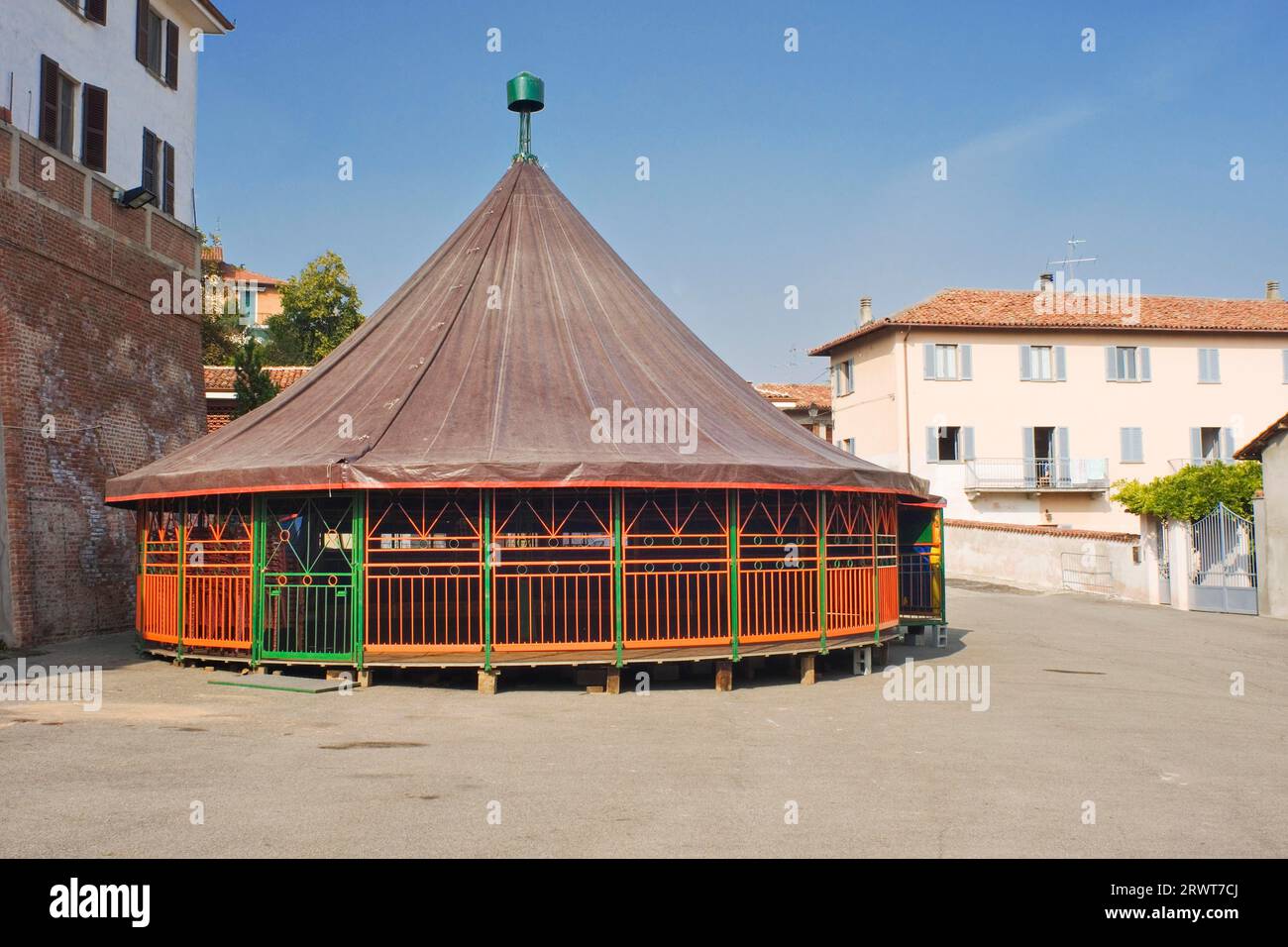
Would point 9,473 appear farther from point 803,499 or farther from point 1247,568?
point 1247,568

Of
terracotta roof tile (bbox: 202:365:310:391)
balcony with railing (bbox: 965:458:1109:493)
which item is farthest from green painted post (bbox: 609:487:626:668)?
balcony with railing (bbox: 965:458:1109:493)

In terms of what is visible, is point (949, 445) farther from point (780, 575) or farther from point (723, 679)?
point (723, 679)

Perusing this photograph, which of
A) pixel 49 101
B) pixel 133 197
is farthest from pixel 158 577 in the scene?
pixel 49 101

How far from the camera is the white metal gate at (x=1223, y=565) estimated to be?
69.6 feet

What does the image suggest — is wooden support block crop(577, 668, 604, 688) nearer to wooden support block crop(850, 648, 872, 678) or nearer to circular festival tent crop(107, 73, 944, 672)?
circular festival tent crop(107, 73, 944, 672)

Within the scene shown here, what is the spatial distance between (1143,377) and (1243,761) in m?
32.5

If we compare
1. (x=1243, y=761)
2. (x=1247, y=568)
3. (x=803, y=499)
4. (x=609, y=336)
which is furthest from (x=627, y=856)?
(x=1247, y=568)

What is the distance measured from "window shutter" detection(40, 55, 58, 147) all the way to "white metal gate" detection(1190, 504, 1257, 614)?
71.0 ft

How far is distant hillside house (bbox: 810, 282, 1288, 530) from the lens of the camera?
35.8 meters

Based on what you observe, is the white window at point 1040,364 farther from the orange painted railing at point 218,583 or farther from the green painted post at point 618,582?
the orange painted railing at point 218,583

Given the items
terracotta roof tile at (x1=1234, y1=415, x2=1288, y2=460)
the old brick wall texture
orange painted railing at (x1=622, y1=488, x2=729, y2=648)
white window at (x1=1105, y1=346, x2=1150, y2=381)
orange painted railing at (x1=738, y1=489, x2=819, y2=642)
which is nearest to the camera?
orange painted railing at (x1=622, y1=488, x2=729, y2=648)

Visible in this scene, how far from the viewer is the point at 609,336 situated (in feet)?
44.3

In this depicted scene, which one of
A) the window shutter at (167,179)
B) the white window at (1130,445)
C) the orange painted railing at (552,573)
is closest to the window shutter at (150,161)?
the window shutter at (167,179)

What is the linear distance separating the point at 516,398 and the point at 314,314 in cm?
3141
